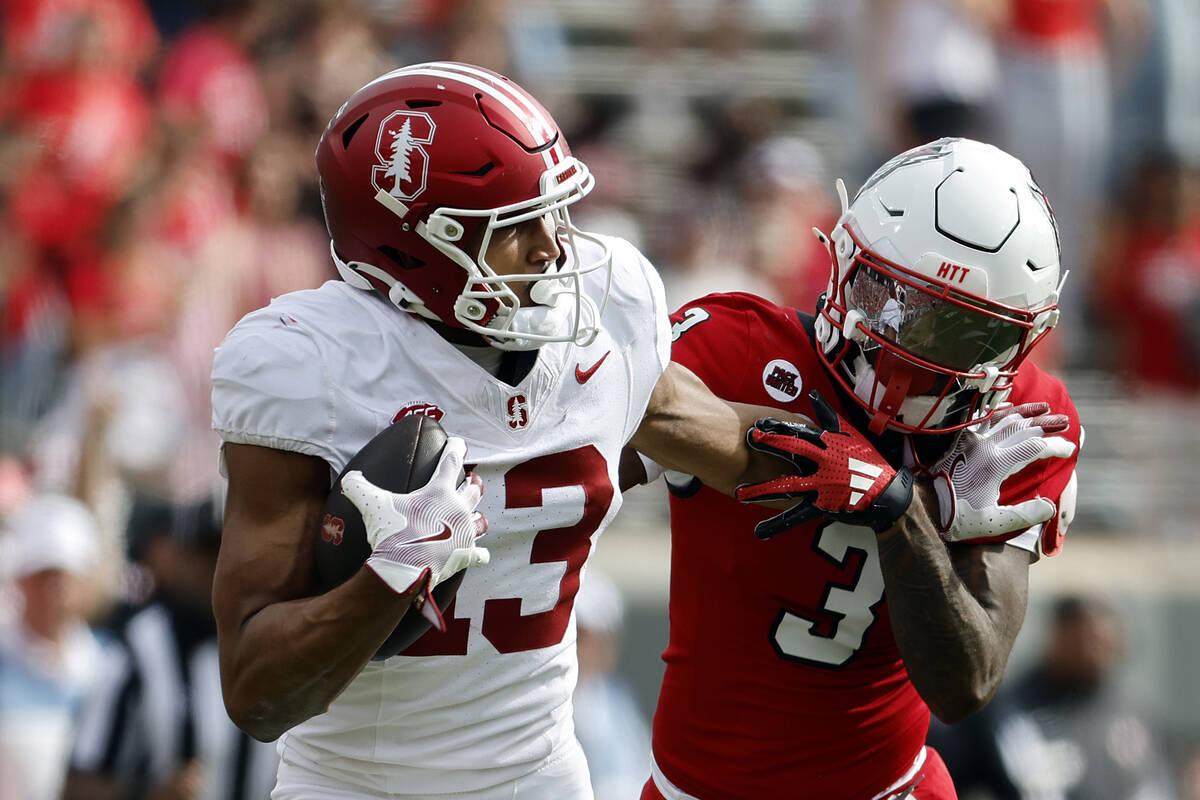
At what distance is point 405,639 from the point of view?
2.63m

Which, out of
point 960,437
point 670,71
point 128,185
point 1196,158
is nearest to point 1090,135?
point 1196,158

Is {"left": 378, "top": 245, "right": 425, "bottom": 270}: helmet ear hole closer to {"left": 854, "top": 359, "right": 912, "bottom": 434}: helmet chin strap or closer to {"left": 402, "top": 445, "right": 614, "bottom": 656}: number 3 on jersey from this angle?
{"left": 402, "top": 445, "right": 614, "bottom": 656}: number 3 on jersey

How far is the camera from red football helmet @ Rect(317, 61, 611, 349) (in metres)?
2.74

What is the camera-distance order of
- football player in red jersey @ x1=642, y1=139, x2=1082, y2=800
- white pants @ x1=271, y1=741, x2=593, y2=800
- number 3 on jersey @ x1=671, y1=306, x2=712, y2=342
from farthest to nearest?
number 3 on jersey @ x1=671, y1=306, x2=712, y2=342 → football player in red jersey @ x1=642, y1=139, x2=1082, y2=800 → white pants @ x1=271, y1=741, x2=593, y2=800

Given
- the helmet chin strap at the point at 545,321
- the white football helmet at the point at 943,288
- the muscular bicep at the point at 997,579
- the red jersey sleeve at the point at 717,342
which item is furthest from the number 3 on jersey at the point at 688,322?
the muscular bicep at the point at 997,579

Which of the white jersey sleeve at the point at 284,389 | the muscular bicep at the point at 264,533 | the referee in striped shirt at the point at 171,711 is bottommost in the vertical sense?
the referee in striped shirt at the point at 171,711

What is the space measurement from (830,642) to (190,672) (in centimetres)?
244

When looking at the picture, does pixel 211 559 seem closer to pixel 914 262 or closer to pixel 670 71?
pixel 914 262

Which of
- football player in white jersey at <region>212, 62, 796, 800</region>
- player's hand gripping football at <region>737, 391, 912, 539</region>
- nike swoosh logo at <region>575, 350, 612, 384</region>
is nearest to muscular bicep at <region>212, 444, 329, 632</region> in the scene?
football player in white jersey at <region>212, 62, 796, 800</region>

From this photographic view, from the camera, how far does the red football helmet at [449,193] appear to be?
2.74 meters

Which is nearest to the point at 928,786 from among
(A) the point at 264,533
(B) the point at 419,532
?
(B) the point at 419,532

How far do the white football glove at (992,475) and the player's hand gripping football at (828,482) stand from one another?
0.54 feet

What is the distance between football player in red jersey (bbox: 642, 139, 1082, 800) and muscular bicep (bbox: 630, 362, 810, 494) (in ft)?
0.21

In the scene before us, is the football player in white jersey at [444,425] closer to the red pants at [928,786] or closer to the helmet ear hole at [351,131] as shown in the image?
the helmet ear hole at [351,131]
